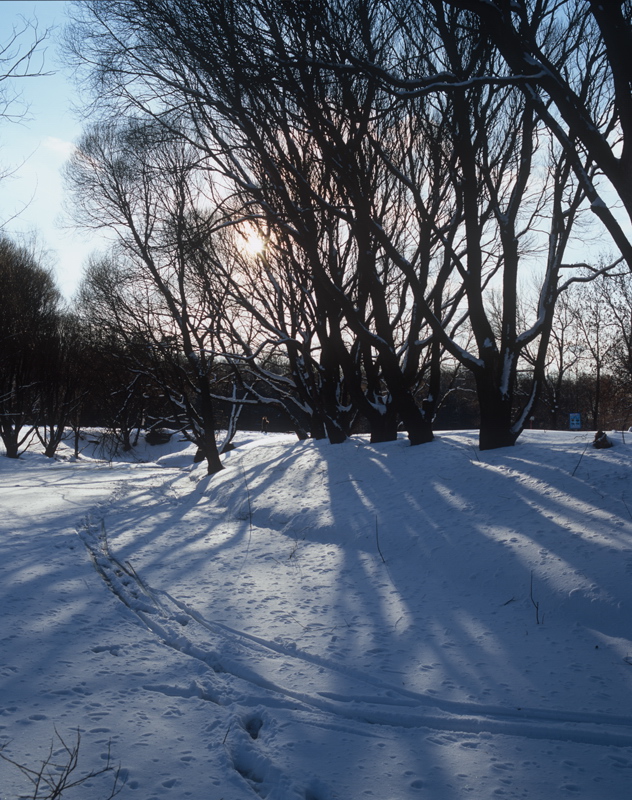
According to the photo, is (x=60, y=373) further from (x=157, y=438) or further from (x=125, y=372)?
(x=157, y=438)

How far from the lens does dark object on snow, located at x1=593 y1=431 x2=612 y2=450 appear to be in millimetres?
7621

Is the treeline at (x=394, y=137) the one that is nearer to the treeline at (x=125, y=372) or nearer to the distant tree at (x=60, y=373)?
the treeline at (x=125, y=372)

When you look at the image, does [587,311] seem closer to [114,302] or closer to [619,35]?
[114,302]

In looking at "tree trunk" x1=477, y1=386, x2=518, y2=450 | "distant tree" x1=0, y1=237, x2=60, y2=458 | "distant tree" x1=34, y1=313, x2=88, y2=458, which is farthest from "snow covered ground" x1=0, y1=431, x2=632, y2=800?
"distant tree" x1=34, y1=313, x2=88, y2=458

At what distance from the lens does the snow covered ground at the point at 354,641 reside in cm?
288

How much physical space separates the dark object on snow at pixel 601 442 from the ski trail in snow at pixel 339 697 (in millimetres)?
4875

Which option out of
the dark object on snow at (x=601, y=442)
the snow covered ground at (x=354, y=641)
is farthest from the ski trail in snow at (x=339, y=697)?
the dark object on snow at (x=601, y=442)

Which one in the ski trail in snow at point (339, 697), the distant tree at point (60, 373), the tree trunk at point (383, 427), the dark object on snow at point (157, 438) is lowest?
the dark object on snow at point (157, 438)

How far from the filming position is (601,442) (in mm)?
7672

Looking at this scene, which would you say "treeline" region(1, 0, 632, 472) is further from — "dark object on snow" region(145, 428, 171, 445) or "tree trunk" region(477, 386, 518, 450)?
"dark object on snow" region(145, 428, 171, 445)

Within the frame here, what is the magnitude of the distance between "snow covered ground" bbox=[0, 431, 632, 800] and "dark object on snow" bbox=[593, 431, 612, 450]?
6.5 inches

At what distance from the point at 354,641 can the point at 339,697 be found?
2.80 feet

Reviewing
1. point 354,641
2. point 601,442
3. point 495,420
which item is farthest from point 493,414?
point 354,641

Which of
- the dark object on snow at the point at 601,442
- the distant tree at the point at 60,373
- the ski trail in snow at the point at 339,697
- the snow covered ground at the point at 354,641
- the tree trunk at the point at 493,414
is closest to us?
the snow covered ground at the point at 354,641
